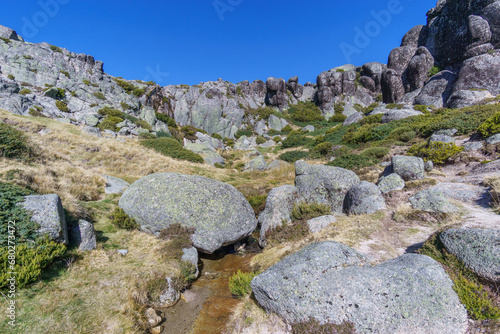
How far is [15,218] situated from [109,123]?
29875 mm

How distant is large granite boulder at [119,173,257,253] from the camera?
31.7 feet

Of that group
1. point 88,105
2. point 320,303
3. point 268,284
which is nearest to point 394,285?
point 320,303

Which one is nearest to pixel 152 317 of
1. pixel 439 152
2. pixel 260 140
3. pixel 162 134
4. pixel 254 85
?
pixel 439 152

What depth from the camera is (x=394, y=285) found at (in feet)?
15.9

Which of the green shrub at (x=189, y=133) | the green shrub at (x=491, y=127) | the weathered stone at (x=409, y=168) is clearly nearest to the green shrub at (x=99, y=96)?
the green shrub at (x=189, y=133)

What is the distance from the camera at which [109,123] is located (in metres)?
31.4

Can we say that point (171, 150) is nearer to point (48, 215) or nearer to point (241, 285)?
point (48, 215)

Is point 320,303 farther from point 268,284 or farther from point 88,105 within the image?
point 88,105

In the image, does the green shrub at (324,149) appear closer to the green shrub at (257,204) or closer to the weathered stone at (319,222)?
the green shrub at (257,204)

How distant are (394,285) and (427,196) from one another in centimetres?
682

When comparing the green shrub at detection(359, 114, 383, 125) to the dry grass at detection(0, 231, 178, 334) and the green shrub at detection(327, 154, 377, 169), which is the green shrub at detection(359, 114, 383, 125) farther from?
the dry grass at detection(0, 231, 178, 334)

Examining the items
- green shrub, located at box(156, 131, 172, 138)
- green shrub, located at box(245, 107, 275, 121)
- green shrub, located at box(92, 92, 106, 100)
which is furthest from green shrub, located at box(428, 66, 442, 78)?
green shrub, located at box(92, 92, 106, 100)

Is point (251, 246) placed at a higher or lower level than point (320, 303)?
lower

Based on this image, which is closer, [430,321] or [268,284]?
[430,321]
